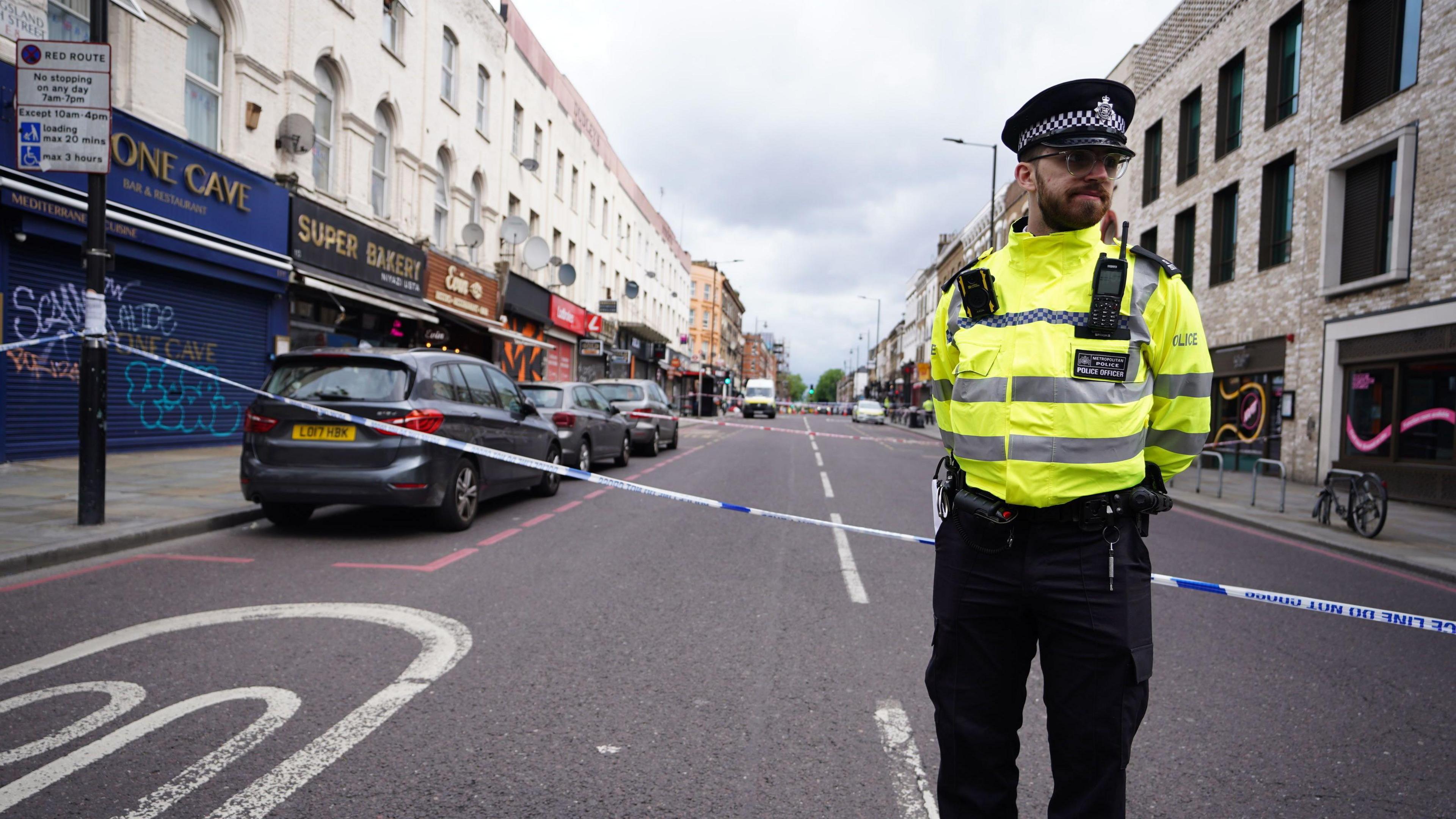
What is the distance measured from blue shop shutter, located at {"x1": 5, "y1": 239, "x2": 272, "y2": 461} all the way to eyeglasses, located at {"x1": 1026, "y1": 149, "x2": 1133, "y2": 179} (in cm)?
1138

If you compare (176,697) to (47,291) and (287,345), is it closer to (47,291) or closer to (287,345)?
(47,291)

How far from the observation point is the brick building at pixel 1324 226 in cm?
1327

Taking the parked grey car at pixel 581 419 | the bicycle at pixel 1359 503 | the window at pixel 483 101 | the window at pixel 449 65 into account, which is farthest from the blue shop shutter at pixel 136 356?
the bicycle at pixel 1359 503

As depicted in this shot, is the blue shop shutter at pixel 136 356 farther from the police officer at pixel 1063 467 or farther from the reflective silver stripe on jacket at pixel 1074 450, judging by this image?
the reflective silver stripe on jacket at pixel 1074 450

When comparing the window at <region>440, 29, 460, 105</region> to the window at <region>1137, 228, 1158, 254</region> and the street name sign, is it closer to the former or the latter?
the street name sign

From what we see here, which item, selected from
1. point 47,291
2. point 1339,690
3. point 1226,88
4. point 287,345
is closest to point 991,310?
point 1339,690

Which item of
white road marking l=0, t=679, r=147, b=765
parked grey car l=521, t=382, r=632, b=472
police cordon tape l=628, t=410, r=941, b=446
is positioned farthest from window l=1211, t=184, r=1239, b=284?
white road marking l=0, t=679, r=147, b=765

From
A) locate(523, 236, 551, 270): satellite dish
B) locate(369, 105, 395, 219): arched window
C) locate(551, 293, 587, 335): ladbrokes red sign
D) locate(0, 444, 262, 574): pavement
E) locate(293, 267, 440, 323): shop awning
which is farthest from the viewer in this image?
locate(551, 293, 587, 335): ladbrokes red sign

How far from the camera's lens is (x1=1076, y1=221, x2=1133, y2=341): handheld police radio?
1.82 meters

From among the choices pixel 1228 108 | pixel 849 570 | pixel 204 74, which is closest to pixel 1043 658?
pixel 849 570

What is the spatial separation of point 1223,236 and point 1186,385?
21773 millimetres

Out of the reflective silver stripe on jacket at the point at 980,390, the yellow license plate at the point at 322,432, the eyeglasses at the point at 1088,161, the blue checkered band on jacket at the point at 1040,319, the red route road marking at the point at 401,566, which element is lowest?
the red route road marking at the point at 401,566

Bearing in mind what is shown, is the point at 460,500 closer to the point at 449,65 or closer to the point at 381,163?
the point at 381,163

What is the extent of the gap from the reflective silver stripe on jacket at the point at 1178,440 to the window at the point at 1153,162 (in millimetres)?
25229
